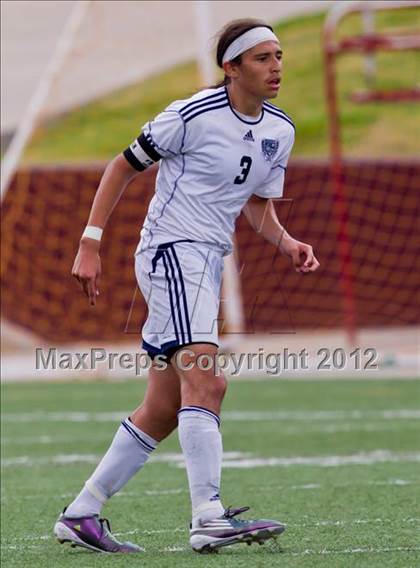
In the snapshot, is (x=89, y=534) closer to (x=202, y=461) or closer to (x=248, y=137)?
(x=202, y=461)

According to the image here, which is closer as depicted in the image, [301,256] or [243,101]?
[243,101]

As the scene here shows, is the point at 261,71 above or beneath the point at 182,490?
above

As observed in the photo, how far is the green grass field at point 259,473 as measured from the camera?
5.16 m

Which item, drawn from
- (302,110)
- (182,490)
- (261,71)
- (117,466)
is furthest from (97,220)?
(302,110)

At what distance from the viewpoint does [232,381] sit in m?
12.4

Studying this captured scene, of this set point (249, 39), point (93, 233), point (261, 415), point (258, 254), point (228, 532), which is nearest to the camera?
point (228, 532)

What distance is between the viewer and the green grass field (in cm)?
516

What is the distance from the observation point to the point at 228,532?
4.98 m

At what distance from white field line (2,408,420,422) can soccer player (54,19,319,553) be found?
15.3ft

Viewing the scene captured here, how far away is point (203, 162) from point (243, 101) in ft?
0.89

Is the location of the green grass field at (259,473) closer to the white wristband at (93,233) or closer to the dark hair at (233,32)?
the white wristband at (93,233)

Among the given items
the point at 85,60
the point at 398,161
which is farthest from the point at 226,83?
the point at 85,60

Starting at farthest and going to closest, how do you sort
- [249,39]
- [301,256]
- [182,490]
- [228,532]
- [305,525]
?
[182,490] → [305,525] → [301,256] → [249,39] → [228,532]

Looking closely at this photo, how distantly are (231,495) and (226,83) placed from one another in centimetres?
223
